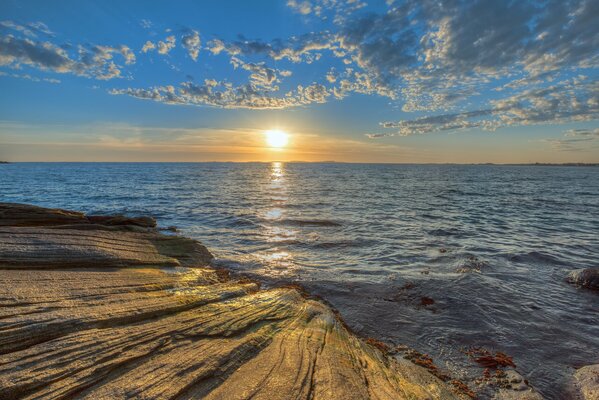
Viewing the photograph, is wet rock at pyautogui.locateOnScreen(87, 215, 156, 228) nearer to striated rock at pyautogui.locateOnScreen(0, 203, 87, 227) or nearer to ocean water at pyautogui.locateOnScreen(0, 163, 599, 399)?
striated rock at pyautogui.locateOnScreen(0, 203, 87, 227)

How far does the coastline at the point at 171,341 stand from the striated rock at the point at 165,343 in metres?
0.02

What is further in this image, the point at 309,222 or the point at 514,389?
the point at 309,222

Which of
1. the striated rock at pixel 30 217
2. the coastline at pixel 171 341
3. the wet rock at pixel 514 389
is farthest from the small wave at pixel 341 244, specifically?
the striated rock at pixel 30 217

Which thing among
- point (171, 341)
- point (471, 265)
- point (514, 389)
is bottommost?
point (471, 265)

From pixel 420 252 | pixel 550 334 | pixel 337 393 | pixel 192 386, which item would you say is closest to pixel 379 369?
pixel 337 393

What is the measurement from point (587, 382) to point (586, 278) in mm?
7761

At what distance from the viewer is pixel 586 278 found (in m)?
12.3

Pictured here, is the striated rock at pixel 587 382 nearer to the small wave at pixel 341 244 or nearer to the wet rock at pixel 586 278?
the wet rock at pixel 586 278

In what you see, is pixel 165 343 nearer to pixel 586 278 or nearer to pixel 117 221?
pixel 117 221

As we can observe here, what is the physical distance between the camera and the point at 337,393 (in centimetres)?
462

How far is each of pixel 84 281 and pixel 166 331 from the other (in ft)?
10.9

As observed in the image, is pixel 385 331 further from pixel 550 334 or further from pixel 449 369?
pixel 550 334

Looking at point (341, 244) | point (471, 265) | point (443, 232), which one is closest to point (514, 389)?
point (471, 265)

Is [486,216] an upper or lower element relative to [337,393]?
lower
